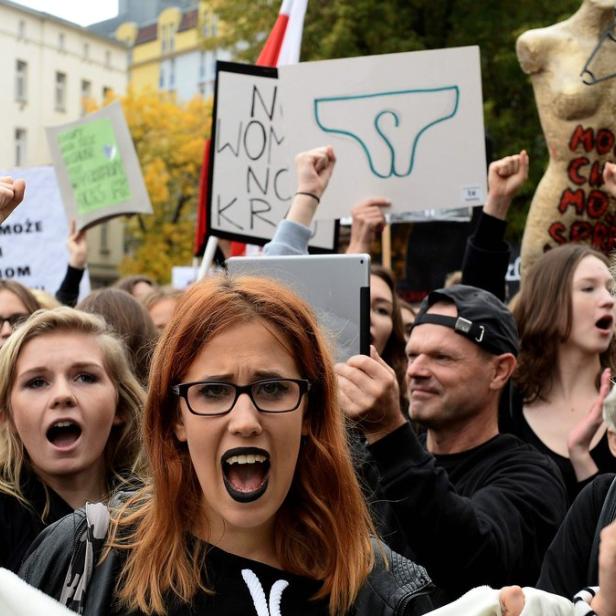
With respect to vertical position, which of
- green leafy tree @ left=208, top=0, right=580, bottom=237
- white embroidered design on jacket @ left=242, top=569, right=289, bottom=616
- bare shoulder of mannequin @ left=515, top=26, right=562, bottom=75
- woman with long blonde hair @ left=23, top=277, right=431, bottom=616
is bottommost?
white embroidered design on jacket @ left=242, top=569, right=289, bottom=616

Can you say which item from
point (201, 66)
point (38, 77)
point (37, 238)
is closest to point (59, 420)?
point (37, 238)

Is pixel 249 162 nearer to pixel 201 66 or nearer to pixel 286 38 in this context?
pixel 286 38

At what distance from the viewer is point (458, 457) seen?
11.9ft

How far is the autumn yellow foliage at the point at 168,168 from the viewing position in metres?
41.6


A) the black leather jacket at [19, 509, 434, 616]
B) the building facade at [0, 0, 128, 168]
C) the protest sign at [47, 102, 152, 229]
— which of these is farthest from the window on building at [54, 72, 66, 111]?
the black leather jacket at [19, 509, 434, 616]

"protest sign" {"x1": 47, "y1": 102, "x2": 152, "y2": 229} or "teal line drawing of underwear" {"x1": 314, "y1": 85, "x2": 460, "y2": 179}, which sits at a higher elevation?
"teal line drawing of underwear" {"x1": 314, "y1": 85, "x2": 460, "y2": 179}

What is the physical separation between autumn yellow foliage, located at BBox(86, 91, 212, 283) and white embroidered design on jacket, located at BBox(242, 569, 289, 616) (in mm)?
38625

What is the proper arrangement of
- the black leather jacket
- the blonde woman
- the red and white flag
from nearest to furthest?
the black leather jacket < the blonde woman < the red and white flag

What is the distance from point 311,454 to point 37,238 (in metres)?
6.12

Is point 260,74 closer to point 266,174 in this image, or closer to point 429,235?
point 266,174

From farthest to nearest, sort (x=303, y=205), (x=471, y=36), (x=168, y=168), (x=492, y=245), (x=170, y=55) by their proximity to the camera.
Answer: (x=170, y=55)
(x=168, y=168)
(x=471, y=36)
(x=492, y=245)
(x=303, y=205)

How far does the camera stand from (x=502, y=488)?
333 centimetres

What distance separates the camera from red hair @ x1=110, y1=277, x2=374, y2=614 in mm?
2268

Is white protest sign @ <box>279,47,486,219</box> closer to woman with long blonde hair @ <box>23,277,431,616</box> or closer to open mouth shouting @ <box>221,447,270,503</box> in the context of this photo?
woman with long blonde hair @ <box>23,277,431,616</box>
